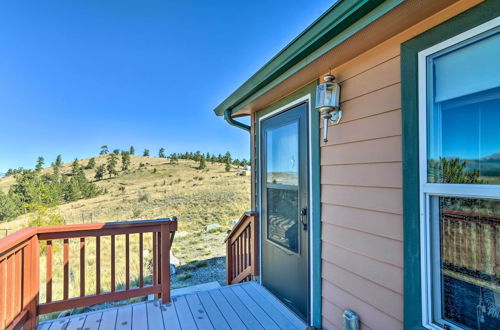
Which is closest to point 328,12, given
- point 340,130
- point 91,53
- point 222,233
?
point 340,130

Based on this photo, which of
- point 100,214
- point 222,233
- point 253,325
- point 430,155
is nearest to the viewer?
point 430,155

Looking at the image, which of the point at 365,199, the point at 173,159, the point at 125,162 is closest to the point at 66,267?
the point at 365,199

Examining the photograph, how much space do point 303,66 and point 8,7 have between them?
8.87 metres

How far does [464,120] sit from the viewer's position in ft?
3.50

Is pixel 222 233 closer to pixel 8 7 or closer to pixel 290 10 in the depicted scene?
pixel 290 10

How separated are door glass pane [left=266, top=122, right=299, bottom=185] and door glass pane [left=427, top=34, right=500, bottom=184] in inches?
48.1

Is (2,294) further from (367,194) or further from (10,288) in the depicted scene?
(367,194)

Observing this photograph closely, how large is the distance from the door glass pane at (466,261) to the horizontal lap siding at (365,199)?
18 centimetres

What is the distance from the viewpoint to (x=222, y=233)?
332 inches

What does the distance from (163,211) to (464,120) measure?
1273 centimetres

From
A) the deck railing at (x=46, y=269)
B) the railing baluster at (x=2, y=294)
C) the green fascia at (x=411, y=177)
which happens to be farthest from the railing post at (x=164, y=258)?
the green fascia at (x=411, y=177)

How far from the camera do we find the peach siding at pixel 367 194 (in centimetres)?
137

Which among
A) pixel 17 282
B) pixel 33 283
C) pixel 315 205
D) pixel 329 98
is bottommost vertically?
pixel 33 283

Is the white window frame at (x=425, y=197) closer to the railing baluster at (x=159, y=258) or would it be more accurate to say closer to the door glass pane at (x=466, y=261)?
the door glass pane at (x=466, y=261)
